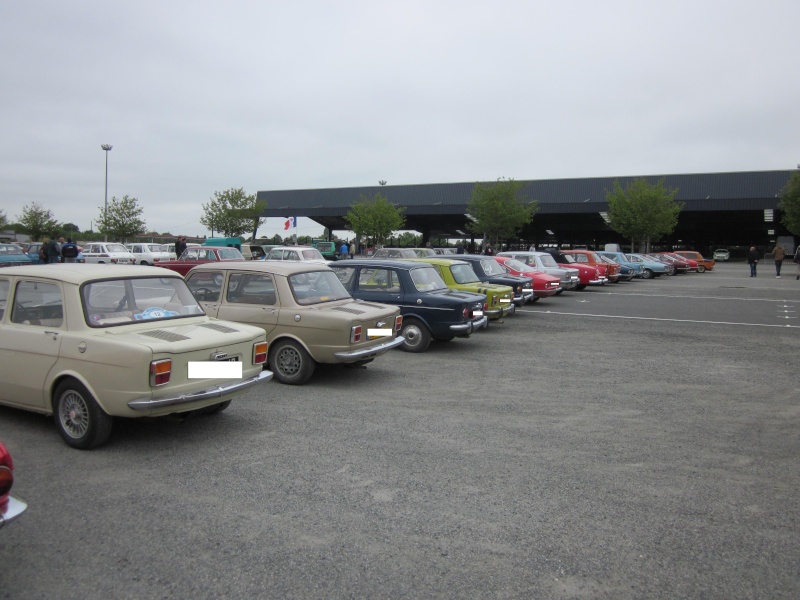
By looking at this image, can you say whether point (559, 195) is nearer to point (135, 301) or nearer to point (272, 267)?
point (272, 267)

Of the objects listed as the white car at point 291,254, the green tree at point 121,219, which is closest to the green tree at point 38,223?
the green tree at point 121,219

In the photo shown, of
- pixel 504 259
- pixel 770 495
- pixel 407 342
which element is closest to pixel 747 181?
pixel 504 259

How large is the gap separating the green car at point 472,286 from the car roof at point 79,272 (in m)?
6.74

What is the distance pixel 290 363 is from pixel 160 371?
9.64 feet

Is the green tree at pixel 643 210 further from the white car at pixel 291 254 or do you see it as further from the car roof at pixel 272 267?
the car roof at pixel 272 267

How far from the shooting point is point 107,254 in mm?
31781

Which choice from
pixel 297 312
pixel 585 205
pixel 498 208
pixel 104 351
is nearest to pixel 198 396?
pixel 104 351

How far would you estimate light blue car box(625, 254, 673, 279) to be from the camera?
36000 mm

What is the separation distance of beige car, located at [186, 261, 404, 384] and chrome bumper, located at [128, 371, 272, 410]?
5.77ft

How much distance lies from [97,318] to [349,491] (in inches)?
108

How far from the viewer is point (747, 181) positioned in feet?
178

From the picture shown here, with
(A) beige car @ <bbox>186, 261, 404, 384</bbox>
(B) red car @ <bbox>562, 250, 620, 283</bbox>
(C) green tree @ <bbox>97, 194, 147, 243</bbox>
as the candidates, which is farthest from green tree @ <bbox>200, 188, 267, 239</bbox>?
(A) beige car @ <bbox>186, 261, 404, 384</bbox>

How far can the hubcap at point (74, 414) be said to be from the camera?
5355mm

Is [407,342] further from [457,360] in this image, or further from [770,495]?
[770,495]
